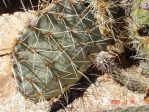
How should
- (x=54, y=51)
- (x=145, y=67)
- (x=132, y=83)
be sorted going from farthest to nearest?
(x=145, y=67), (x=132, y=83), (x=54, y=51)

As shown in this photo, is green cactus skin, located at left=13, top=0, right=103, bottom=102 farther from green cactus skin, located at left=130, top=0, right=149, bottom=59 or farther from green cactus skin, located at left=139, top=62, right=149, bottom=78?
green cactus skin, located at left=139, top=62, right=149, bottom=78

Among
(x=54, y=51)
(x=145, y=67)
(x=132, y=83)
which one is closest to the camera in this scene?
(x=54, y=51)

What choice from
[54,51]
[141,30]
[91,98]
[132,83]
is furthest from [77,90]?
[141,30]

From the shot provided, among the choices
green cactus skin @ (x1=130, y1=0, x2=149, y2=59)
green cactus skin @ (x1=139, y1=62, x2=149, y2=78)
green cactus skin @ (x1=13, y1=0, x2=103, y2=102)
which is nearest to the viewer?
green cactus skin @ (x1=13, y1=0, x2=103, y2=102)

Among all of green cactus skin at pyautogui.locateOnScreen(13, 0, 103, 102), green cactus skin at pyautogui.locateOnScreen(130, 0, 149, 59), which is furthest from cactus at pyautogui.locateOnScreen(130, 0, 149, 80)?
green cactus skin at pyautogui.locateOnScreen(13, 0, 103, 102)

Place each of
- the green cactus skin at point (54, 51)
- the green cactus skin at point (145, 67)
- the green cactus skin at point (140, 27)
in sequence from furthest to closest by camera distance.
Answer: the green cactus skin at point (145, 67) < the green cactus skin at point (140, 27) < the green cactus skin at point (54, 51)

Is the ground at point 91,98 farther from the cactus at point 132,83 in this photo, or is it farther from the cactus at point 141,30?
the cactus at point 141,30

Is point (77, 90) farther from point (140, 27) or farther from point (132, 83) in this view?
point (140, 27)

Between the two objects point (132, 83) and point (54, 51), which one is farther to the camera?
point (132, 83)

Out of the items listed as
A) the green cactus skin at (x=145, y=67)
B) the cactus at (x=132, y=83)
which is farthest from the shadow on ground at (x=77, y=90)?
the green cactus skin at (x=145, y=67)

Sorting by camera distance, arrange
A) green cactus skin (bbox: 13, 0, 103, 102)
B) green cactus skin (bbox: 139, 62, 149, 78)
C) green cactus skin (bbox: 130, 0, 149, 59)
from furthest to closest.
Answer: green cactus skin (bbox: 139, 62, 149, 78)
green cactus skin (bbox: 130, 0, 149, 59)
green cactus skin (bbox: 13, 0, 103, 102)
